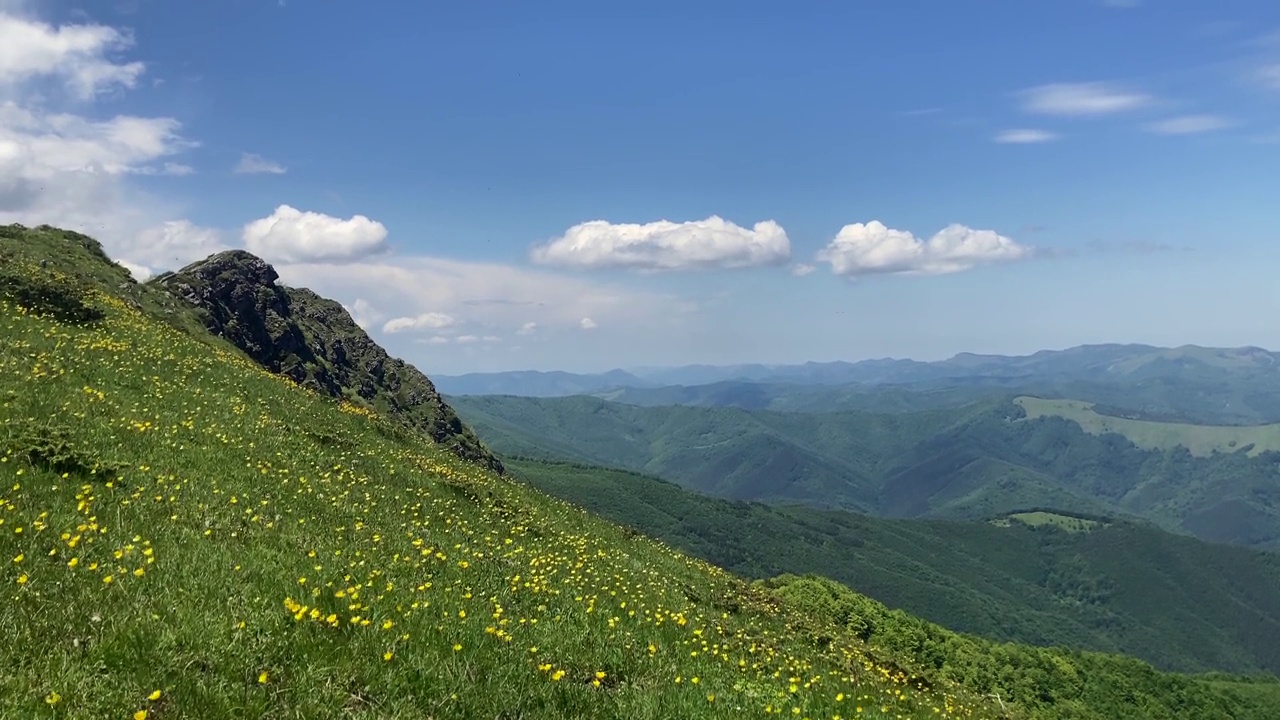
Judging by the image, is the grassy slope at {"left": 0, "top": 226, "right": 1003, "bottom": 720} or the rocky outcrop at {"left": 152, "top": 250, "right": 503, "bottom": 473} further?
the rocky outcrop at {"left": 152, "top": 250, "right": 503, "bottom": 473}

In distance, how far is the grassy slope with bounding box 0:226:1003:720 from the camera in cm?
648

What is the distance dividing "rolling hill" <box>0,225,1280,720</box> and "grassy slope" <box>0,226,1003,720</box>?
41 millimetres

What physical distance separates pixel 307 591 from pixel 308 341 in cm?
10665

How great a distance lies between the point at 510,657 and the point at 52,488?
8.23m

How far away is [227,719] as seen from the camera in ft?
19.2

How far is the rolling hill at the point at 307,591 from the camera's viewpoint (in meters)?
6.54

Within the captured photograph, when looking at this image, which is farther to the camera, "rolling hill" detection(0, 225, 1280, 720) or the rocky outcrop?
the rocky outcrop

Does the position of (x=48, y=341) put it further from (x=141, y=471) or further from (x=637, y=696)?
(x=637, y=696)

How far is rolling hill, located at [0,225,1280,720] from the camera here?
6.54m

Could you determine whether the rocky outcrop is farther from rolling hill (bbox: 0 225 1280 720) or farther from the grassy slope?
the grassy slope

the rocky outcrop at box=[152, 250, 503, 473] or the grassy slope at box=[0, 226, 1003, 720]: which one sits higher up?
the rocky outcrop at box=[152, 250, 503, 473]

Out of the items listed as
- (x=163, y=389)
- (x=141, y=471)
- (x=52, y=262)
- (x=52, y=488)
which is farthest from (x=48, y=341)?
(x=52, y=262)

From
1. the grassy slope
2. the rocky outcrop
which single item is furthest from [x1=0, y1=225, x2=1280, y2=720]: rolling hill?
the rocky outcrop

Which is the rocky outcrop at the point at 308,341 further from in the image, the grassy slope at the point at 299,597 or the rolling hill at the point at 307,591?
the grassy slope at the point at 299,597
